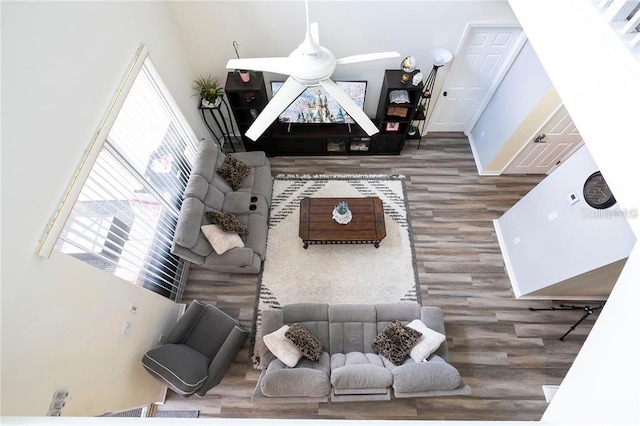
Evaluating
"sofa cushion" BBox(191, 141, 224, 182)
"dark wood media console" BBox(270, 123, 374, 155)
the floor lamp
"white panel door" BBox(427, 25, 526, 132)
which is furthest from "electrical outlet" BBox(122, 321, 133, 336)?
"white panel door" BBox(427, 25, 526, 132)

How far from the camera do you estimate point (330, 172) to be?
4.77 m

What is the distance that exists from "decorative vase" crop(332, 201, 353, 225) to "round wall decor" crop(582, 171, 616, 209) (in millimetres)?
2315

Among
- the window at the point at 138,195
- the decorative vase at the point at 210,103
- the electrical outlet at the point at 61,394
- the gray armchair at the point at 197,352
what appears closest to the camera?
the electrical outlet at the point at 61,394

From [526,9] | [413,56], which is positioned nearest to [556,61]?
[526,9]

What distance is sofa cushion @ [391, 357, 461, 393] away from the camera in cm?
262

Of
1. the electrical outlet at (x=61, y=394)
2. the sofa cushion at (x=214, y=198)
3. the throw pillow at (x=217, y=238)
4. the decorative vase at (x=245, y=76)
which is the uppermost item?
the decorative vase at (x=245, y=76)

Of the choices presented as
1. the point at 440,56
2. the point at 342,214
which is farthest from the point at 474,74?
the point at 342,214

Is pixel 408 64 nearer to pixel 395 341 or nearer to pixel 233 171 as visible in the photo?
pixel 233 171

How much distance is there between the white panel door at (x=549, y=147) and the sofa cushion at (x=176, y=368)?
472cm

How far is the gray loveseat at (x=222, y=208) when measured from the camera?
11.0ft

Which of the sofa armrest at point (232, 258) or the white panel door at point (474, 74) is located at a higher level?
the white panel door at point (474, 74)

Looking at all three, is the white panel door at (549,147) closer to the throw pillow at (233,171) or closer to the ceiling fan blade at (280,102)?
the ceiling fan blade at (280,102)

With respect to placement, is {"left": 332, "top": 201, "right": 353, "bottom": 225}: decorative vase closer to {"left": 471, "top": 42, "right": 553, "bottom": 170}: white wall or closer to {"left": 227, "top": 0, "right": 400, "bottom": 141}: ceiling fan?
{"left": 227, "top": 0, "right": 400, "bottom": 141}: ceiling fan

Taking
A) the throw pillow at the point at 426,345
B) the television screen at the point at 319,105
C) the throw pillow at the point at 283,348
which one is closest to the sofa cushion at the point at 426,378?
the throw pillow at the point at 426,345
